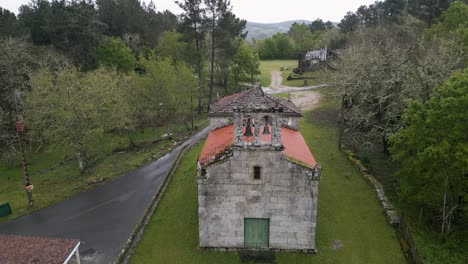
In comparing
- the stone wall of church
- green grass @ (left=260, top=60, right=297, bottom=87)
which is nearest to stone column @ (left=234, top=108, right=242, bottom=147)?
the stone wall of church

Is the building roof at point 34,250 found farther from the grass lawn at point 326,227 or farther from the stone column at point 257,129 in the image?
the stone column at point 257,129

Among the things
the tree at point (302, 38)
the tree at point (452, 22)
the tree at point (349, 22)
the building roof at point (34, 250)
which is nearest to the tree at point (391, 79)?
the tree at point (452, 22)

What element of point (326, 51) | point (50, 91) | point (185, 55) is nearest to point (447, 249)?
point (50, 91)

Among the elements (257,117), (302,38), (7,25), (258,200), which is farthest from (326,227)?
(302,38)

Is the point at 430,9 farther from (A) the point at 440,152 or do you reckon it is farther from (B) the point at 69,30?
(B) the point at 69,30

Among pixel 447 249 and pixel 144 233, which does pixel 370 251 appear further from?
pixel 144 233
